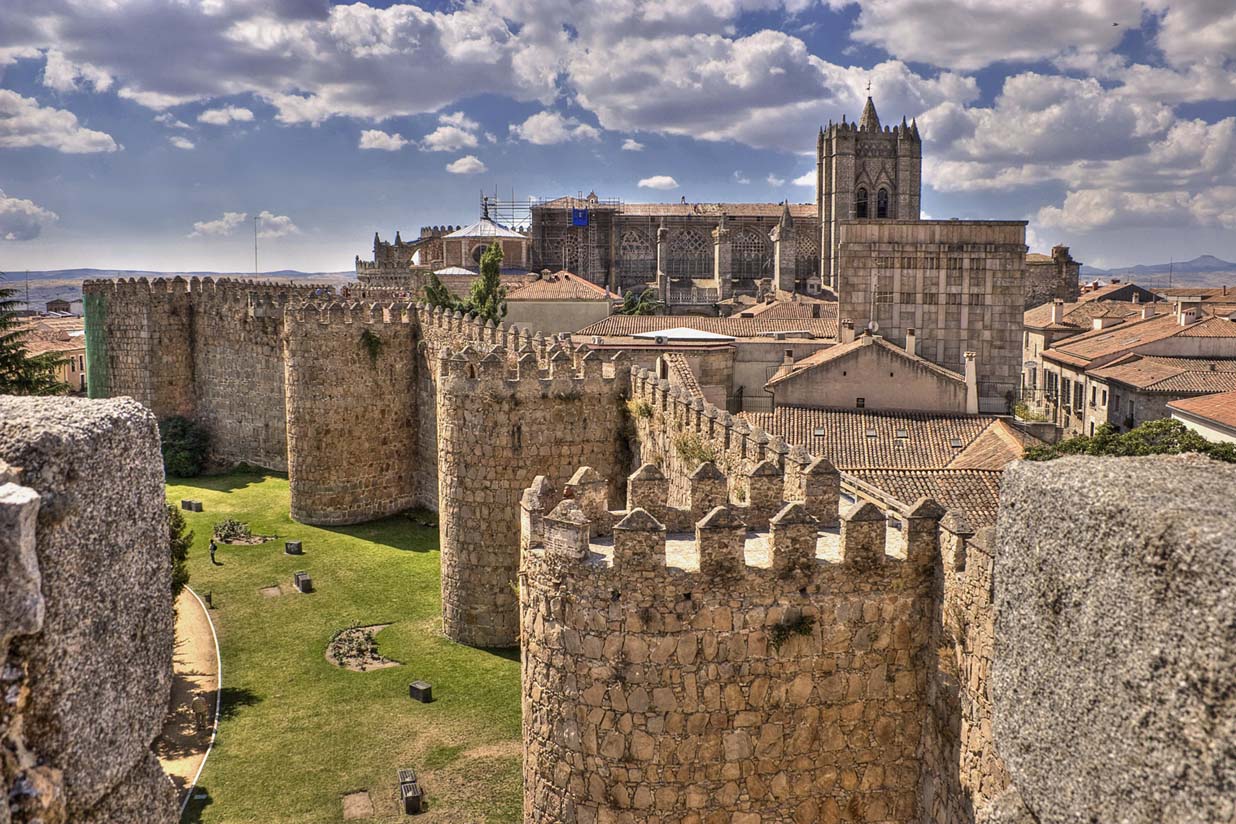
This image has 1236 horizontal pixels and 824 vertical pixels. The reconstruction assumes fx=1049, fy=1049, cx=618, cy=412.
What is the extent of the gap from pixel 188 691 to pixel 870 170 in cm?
8367

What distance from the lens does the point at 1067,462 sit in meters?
5.00

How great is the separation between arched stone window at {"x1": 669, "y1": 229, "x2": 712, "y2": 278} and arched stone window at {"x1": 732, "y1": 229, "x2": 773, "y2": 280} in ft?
7.31

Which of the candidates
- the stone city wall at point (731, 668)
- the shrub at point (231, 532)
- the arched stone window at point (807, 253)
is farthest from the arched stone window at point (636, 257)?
the stone city wall at point (731, 668)

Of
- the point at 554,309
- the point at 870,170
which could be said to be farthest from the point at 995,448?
the point at 870,170

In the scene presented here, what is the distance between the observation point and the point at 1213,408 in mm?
28672

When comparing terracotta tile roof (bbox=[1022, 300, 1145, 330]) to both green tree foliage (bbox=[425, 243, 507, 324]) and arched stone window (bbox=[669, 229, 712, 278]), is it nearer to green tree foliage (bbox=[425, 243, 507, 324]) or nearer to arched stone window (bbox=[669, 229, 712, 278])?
arched stone window (bbox=[669, 229, 712, 278])

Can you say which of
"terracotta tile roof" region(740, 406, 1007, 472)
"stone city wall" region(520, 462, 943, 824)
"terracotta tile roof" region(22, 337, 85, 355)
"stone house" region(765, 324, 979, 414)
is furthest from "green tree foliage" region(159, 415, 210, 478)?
"stone city wall" region(520, 462, 943, 824)

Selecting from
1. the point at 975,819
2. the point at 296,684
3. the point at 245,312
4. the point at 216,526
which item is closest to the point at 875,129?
the point at 245,312

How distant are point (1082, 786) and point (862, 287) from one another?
3014 cm

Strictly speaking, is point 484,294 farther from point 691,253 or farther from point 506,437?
point 691,253

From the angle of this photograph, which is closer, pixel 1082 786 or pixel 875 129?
pixel 1082 786

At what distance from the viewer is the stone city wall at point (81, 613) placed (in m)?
3.33

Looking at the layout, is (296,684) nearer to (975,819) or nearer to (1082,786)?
(975,819)

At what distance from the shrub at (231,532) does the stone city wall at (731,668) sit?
669 inches
